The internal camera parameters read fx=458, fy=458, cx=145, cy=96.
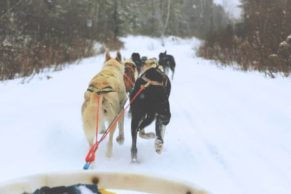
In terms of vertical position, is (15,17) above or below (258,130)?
above

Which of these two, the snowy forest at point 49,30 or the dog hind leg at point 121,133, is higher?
the snowy forest at point 49,30

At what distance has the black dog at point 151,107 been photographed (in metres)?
4.57

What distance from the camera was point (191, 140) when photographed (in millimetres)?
5711

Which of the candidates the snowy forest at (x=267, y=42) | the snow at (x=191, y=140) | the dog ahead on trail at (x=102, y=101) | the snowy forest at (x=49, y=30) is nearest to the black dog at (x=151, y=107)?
the dog ahead on trail at (x=102, y=101)

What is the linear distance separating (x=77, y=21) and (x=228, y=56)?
10.6 meters

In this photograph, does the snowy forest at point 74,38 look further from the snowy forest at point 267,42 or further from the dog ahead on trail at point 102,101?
the dog ahead on trail at point 102,101

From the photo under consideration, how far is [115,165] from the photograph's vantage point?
4711 mm

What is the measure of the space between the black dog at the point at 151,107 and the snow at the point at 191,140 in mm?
383

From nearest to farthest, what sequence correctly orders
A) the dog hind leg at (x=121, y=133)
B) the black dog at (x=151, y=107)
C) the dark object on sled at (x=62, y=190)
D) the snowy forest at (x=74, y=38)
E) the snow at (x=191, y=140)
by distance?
the dark object on sled at (x=62, y=190), the snow at (x=191, y=140), the black dog at (x=151, y=107), the dog hind leg at (x=121, y=133), the snowy forest at (x=74, y=38)

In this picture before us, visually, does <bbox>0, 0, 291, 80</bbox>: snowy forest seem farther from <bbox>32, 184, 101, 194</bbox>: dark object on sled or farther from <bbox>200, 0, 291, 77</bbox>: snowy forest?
<bbox>32, 184, 101, 194</bbox>: dark object on sled

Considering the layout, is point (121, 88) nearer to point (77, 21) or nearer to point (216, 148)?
point (216, 148)

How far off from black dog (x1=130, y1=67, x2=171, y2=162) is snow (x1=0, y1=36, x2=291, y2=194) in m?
0.38

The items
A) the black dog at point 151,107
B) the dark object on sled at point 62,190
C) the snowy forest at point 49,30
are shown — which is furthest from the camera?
the snowy forest at point 49,30

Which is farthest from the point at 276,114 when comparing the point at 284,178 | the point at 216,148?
the point at 284,178
